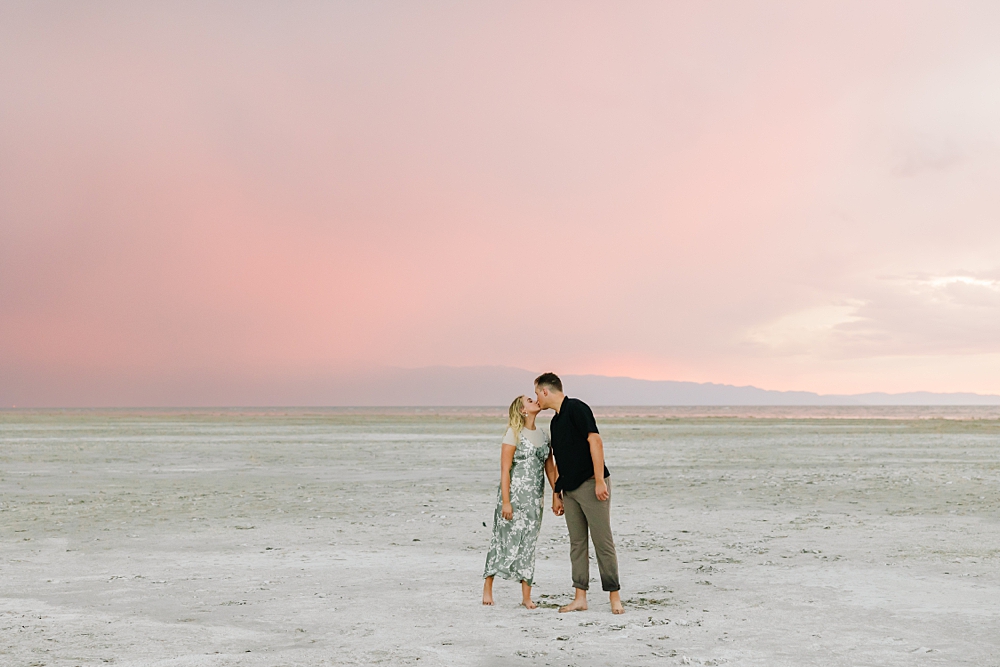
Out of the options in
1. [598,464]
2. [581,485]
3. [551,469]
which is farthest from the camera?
[551,469]

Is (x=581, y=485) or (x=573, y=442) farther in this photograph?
(x=581, y=485)

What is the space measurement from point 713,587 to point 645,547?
2.91m

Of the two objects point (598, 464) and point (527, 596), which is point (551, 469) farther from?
point (527, 596)

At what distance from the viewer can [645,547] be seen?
13.0 metres

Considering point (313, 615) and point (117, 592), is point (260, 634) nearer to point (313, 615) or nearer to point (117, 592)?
point (313, 615)

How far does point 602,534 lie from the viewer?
8875 millimetres

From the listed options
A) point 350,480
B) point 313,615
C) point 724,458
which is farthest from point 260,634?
point 724,458

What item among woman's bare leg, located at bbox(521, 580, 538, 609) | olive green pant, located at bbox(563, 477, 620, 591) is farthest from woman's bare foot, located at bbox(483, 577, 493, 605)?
olive green pant, located at bbox(563, 477, 620, 591)

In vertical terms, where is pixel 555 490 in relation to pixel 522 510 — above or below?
above

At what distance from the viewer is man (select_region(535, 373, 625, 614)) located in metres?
8.81

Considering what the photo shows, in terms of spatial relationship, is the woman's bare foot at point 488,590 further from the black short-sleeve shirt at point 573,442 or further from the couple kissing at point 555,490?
the black short-sleeve shirt at point 573,442

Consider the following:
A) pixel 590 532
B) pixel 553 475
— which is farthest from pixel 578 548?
pixel 553 475

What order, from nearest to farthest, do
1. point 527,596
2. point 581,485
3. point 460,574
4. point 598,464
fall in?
point 598,464, point 581,485, point 527,596, point 460,574

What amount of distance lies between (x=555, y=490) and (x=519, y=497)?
0.37 meters
